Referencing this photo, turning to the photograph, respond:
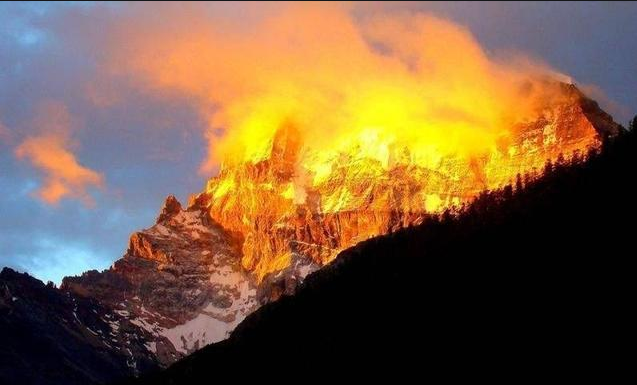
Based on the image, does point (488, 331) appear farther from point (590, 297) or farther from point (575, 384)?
point (575, 384)

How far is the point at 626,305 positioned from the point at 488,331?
72.8 feet

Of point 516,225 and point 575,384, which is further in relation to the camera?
point 516,225

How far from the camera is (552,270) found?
165 m

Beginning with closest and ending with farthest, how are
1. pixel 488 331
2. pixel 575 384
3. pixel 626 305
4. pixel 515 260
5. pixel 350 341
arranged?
pixel 575 384 < pixel 626 305 < pixel 488 331 < pixel 515 260 < pixel 350 341

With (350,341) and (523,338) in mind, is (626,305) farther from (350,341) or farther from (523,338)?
(350,341)

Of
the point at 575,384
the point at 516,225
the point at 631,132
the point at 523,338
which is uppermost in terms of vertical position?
the point at 631,132

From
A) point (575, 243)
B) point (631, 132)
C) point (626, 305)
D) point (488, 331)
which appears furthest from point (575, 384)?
point (631, 132)

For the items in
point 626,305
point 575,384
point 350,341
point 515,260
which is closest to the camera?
point 575,384

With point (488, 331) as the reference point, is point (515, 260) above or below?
above

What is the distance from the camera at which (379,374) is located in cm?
16938

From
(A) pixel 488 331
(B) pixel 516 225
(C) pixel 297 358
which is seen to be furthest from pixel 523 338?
(C) pixel 297 358

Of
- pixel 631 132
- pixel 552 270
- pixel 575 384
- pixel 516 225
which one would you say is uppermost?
pixel 631 132

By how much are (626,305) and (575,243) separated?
25523 millimetres

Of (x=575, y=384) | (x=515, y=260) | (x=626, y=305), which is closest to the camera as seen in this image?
(x=575, y=384)
